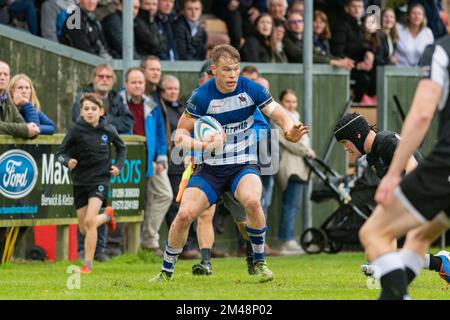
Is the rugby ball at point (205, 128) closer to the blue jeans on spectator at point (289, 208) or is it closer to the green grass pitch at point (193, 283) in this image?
the green grass pitch at point (193, 283)

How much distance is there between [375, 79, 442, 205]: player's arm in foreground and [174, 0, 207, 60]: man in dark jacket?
12.4 m

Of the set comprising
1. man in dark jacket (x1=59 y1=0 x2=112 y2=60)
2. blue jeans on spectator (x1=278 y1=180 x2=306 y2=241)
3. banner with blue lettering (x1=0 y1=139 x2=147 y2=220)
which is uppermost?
man in dark jacket (x1=59 y1=0 x2=112 y2=60)

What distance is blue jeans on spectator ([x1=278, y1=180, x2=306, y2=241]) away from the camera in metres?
21.2

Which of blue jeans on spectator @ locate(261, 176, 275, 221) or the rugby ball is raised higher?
the rugby ball

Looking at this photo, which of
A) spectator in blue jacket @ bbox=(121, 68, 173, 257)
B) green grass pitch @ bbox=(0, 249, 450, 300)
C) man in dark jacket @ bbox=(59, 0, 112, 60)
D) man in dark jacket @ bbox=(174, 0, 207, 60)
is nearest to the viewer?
green grass pitch @ bbox=(0, 249, 450, 300)

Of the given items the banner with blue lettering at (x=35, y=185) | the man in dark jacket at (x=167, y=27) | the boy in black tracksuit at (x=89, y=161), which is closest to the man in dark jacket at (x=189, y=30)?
the man in dark jacket at (x=167, y=27)

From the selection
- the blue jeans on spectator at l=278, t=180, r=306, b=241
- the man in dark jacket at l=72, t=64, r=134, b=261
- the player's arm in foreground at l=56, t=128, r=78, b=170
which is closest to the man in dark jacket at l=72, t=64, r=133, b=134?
the man in dark jacket at l=72, t=64, r=134, b=261

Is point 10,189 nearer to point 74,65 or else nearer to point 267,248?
point 74,65

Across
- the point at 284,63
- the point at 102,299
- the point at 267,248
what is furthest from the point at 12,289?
the point at 284,63

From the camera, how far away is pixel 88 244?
15641 mm

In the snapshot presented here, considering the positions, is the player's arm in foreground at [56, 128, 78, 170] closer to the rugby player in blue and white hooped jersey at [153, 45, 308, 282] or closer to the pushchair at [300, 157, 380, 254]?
the rugby player in blue and white hooped jersey at [153, 45, 308, 282]

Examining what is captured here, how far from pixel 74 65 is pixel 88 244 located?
435 centimetres

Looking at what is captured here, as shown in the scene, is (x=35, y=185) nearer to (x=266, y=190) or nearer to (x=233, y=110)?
(x=233, y=110)

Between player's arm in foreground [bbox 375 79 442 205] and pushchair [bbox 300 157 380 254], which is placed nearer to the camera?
player's arm in foreground [bbox 375 79 442 205]
